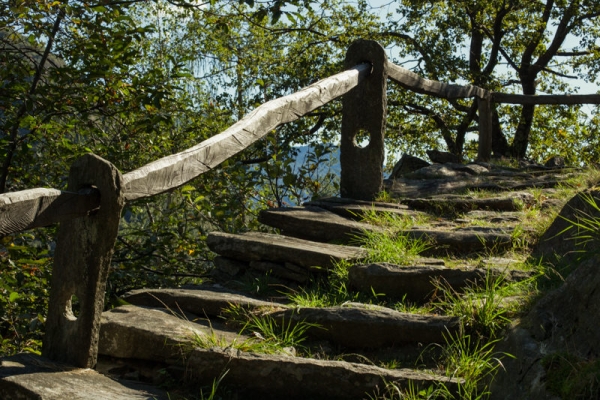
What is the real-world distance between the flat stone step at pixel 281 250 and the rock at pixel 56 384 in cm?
156

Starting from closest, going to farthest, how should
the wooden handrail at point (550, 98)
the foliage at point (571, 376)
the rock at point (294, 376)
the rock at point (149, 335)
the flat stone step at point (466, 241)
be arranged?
1. the foliage at point (571, 376)
2. the rock at point (294, 376)
3. the rock at point (149, 335)
4. the flat stone step at point (466, 241)
5. the wooden handrail at point (550, 98)

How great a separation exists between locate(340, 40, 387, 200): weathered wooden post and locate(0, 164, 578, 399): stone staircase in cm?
46

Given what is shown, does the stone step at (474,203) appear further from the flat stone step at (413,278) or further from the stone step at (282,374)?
the stone step at (282,374)

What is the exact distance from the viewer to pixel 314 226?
5008 mm

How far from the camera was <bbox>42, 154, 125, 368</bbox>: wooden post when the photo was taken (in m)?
2.81

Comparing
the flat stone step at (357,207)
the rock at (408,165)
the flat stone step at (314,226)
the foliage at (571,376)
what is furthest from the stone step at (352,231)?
the rock at (408,165)

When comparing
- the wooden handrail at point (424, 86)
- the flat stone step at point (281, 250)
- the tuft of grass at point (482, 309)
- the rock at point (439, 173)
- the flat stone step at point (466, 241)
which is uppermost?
the wooden handrail at point (424, 86)

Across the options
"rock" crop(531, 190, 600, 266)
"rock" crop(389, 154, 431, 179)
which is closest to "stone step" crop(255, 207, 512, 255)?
"rock" crop(531, 190, 600, 266)

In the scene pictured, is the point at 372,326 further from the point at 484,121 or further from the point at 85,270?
the point at 484,121

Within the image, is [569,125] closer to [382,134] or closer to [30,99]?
[382,134]

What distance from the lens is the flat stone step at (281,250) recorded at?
4223 mm

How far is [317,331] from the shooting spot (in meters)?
3.32

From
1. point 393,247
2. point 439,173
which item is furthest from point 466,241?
point 439,173

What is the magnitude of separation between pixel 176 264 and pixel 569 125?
44.1 ft
